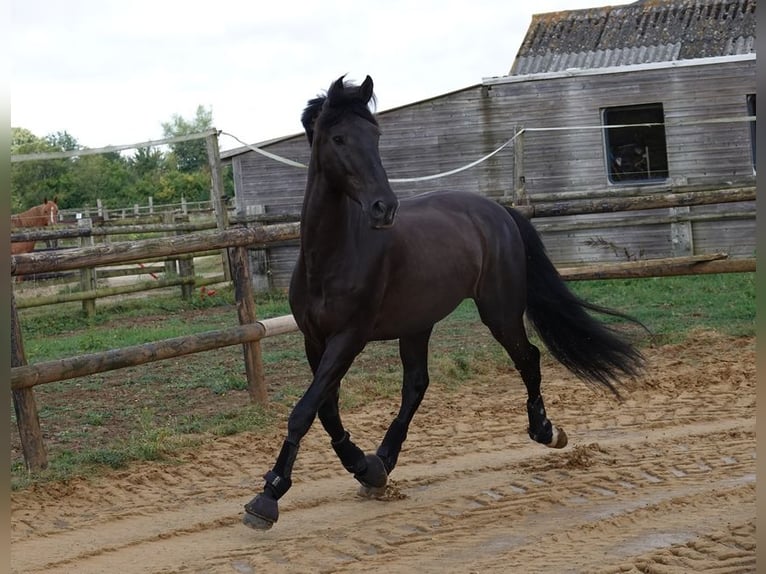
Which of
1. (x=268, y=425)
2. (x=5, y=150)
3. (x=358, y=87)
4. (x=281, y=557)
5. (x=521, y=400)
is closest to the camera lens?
(x=5, y=150)

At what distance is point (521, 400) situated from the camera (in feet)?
23.9

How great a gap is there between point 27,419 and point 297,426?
2.08 m

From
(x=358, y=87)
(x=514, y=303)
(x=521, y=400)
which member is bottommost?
(x=521, y=400)

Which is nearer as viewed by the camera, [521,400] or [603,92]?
[521,400]

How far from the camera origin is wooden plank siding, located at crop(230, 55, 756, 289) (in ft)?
50.6

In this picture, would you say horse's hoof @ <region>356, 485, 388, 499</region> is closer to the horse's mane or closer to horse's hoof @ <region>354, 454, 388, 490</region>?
horse's hoof @ <region>354, 454, 388, 490</region>

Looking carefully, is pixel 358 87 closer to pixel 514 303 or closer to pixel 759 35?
pixel 514 303

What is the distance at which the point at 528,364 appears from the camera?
5.66 meters

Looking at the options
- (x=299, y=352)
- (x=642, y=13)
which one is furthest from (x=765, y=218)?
(x=642, y=13)

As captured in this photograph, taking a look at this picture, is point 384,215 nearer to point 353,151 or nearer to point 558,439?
point 353,151

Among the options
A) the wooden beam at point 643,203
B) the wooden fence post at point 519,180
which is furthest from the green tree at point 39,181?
the wooden beam at point 643,203

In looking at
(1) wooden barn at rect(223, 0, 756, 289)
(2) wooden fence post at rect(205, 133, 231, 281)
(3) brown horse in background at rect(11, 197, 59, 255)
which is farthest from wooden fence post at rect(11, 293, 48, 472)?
(3) brown horse in background at rect(11, 197, 59, 255)

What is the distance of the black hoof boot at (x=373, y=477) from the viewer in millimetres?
4887

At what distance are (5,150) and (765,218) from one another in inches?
25.0
